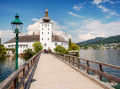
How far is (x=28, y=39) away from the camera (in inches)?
3378

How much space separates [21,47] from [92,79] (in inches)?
3139

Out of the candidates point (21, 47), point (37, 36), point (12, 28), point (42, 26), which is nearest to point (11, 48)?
point (21, 47)

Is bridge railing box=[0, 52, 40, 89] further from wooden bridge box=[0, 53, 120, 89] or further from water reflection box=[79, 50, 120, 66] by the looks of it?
water reflection box=[79, 50, 120, 66]

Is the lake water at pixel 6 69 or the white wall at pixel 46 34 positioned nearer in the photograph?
the lake water at pixel 6 69

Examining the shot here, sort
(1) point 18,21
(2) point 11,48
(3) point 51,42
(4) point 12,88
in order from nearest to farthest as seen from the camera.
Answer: (4) point 12,88 < (1) point 18,21 < (3) point 51,42 < (2) point 11,48

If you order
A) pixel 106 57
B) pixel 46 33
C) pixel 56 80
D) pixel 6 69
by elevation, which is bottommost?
pixel 6 69

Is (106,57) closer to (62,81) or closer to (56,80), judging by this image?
(56,80)

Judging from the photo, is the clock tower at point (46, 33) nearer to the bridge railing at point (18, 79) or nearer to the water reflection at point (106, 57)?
the water reflection at point (106, 57)

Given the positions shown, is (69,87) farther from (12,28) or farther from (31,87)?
(12,28)

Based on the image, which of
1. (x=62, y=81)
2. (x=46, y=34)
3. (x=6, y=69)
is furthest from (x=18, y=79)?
(x=46, y=34)

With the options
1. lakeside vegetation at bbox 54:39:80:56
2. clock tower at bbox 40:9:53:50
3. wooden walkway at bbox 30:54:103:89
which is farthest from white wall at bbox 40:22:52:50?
wooden walkway at bbox 30:54:103:89

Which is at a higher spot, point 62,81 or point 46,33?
point 46,33

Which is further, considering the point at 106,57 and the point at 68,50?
the point at 68,50

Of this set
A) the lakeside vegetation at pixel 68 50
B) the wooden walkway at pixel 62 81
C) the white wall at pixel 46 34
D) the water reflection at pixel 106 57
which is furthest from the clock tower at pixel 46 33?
the wooden walkway at pixel 62 81
